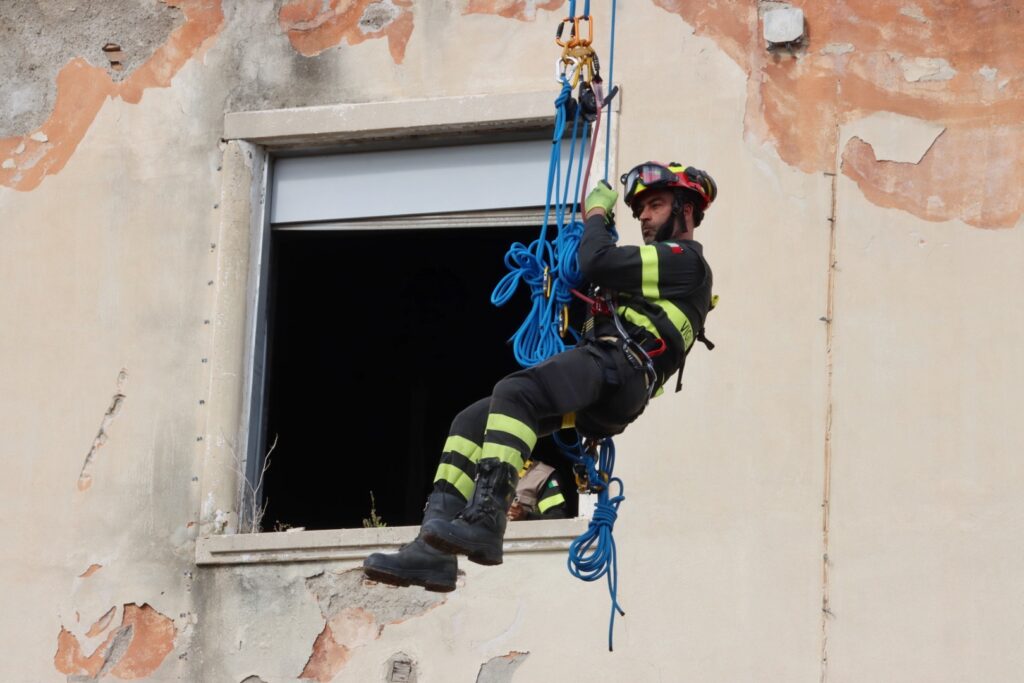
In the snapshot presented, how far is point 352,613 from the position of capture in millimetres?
8922

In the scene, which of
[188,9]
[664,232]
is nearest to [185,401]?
[188,9]

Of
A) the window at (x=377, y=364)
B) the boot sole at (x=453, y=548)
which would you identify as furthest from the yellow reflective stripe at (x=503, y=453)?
the window at (x=377, y=364)

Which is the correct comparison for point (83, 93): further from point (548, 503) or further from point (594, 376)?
point (594, 376)

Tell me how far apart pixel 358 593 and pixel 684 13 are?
2.94 meters

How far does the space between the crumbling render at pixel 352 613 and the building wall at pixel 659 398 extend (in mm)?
13

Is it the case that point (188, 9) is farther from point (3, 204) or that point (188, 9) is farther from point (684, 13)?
point (684, 13)

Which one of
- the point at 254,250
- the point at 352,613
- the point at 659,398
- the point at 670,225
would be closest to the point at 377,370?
the point at 254,250

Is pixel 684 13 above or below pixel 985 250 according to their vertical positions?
above

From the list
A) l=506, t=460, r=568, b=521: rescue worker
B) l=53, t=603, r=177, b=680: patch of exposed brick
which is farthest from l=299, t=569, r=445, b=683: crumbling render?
l=53, t=603, r=177, b=680: patch of exposed brick

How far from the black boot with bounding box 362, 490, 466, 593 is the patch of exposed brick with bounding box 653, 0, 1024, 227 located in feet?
10.3

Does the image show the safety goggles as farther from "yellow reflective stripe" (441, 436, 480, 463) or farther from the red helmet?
"yellow reflective stripe" (441, 436, 480, 463)

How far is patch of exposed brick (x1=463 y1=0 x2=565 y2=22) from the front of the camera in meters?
9.41

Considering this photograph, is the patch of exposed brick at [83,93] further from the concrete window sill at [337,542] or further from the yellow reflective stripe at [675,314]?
the yellow reflective stripe at [675,314]

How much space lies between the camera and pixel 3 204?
396 inches
